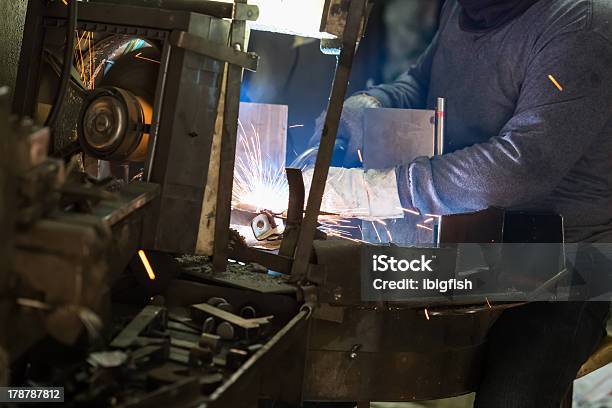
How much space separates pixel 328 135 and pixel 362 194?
0.99 m

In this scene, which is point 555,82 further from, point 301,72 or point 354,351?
point 301,72

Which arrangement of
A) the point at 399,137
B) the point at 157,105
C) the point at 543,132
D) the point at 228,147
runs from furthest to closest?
the point at 399,137, the point at 543,132, the point at 228,147, the point at 157,105

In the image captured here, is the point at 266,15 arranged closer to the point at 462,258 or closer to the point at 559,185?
the point at 462,258

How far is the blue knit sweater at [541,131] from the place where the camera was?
3.20 metres

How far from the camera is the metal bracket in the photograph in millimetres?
2441

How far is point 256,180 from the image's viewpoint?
3781 mm

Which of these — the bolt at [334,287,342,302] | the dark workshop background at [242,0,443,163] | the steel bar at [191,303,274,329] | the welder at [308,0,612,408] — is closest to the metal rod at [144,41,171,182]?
the steel bar at [191,303,274,329]

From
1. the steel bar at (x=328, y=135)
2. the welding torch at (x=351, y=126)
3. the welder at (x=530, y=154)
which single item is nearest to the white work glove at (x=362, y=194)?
the welder at (x=530, y=154)

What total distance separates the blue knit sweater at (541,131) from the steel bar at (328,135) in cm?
102

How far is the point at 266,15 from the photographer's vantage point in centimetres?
280

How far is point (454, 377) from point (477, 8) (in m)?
1.71

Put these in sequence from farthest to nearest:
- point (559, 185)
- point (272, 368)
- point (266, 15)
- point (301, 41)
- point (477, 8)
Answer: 1. point (301, 41)
2. point (477, 8)
3. point (559, 185)
4. point (266, 15)
5. point (272, 368)

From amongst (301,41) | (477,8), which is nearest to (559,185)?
(477,8)

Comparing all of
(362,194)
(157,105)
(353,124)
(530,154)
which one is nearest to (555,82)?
(530,154)
